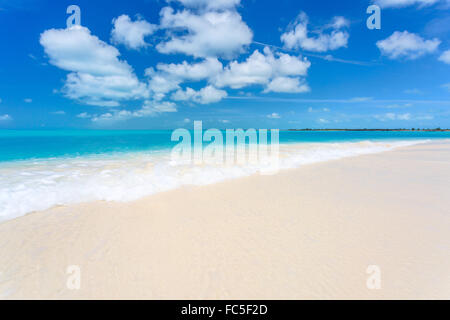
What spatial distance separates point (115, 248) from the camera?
3.28 m

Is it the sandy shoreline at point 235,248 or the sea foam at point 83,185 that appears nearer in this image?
the sandy shoreline at point 235,248

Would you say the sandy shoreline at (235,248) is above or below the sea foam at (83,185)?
below

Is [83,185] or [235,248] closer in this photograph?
[235,248]

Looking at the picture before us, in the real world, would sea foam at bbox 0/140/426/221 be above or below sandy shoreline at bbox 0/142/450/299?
above

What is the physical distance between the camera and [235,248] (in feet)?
10.7

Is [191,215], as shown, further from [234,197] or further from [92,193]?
[92,193]

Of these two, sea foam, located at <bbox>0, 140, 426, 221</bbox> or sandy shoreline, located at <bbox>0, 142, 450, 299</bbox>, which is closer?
sandy shoreline, located at <bbox>0, 142, 450, 299</bbox>

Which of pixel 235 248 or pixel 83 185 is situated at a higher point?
pixel 83 185

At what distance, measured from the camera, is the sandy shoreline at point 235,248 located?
2.48m

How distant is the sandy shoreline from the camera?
2.48 meters

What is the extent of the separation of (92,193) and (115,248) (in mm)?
3425
